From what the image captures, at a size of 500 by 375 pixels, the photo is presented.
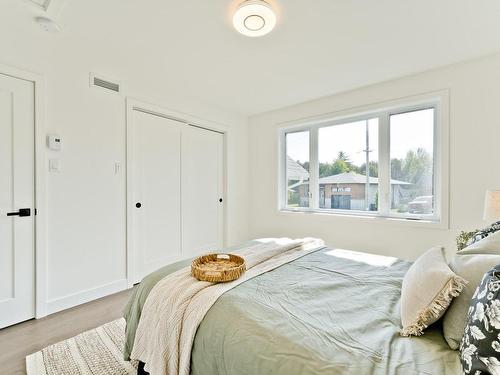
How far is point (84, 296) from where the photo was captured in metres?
2.50

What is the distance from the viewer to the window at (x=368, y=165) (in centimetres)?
290

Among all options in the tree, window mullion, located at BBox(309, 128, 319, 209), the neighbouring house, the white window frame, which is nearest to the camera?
the white window frame

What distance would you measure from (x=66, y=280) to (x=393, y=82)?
13.2 feet

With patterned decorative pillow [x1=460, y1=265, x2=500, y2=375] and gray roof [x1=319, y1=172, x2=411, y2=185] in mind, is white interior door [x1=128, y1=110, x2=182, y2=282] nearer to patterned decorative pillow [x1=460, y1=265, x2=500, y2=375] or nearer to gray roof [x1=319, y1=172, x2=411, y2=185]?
gray roof [x1=319, y1=172, x2=411, y2=185]

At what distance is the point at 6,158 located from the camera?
2066mm

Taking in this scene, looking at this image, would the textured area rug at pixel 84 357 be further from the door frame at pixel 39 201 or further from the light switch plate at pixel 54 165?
the light switch plate at pixel 54 165

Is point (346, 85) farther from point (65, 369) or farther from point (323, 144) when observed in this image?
point (65, 369)

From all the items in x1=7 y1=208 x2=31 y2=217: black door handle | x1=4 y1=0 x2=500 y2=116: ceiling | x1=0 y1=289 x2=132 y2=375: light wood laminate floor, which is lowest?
x1=0 y1=289 x2=132 y2=375: light wood laminate floor

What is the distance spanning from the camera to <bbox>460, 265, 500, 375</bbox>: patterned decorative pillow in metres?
0.65

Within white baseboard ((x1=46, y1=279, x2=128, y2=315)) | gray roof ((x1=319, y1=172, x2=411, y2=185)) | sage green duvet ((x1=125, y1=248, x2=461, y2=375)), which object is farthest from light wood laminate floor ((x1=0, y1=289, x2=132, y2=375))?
gray roof ((x1=319, y1=172, x2=411, y2=185))

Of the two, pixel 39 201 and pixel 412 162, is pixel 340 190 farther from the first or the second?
pixel 39 201

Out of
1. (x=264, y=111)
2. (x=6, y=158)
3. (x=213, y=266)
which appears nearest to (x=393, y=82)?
(x=264, y=111)

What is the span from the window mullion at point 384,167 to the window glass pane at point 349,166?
0.24 feet

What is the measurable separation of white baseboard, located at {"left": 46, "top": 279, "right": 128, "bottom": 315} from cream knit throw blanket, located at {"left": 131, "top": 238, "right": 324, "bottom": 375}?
1517mm
